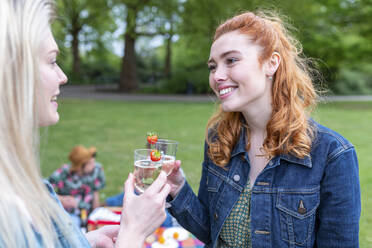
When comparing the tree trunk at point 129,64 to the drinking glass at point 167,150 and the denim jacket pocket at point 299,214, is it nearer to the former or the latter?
the drinking glass at point 167,150

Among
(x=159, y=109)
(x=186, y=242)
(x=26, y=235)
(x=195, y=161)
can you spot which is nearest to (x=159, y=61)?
(x=159, y=109)

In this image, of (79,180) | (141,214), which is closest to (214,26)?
(79,180)

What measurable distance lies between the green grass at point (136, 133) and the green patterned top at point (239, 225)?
86.7 inches

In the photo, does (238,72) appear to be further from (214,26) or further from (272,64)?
(214,26)

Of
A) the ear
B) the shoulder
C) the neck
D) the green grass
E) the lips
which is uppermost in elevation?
the ear

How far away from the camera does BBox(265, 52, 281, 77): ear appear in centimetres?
215

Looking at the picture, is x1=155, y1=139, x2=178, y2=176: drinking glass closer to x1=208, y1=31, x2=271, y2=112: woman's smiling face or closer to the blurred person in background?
x1=208, y1=31, x2=271, y2=112: woman's smiling face

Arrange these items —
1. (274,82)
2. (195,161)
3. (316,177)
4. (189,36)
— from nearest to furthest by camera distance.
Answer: (316,177), (274,82), (195,161), (189,36)

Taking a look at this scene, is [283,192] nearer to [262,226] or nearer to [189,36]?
[262,226]

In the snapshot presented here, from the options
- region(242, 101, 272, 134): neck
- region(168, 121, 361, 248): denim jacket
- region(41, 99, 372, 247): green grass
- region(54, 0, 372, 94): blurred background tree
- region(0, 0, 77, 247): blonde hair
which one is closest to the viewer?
region(0, 0, 77, 247): blonde hair

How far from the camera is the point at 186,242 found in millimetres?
3654

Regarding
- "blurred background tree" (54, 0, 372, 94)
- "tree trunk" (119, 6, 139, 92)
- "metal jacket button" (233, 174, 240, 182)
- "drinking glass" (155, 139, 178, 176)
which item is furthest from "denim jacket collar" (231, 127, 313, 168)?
"tree trunk" (119, 6, 139, 92)

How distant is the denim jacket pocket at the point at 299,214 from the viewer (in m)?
1.98

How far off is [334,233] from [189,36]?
60.6 feet
